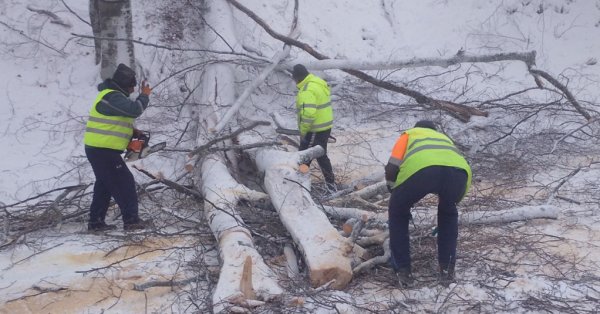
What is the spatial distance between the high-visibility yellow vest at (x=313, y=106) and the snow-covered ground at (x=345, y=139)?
71 centimetres

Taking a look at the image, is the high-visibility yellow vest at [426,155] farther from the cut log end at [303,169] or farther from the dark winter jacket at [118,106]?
the dark winter jacket at [118,106]

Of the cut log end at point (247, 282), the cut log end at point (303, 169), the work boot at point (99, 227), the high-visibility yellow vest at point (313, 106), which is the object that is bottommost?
the cut log end at point (247, 282)

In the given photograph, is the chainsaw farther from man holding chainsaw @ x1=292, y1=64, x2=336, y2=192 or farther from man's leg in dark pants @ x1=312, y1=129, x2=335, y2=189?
man's leg in dark pants @ x1=312, y1=129, x2=335, y2=189

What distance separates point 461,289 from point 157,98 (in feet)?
19.0

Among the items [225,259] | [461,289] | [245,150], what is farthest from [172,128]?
[461,289]

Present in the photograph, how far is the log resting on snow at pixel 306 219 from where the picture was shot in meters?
4.60

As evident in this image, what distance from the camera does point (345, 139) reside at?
861cm

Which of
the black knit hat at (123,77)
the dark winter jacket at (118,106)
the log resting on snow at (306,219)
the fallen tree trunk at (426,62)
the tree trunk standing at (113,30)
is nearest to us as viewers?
the log resting on snow at (306,219)

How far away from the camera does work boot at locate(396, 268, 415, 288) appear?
15.0ft

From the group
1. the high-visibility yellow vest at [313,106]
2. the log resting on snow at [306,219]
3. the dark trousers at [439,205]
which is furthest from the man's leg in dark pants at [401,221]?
the high-visibility yellow vest at [313,106]

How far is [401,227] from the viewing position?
4.59 metres

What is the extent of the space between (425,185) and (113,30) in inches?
222

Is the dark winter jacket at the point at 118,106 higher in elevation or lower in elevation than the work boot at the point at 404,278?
higher

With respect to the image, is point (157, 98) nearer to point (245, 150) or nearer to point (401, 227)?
point (245, 150)
